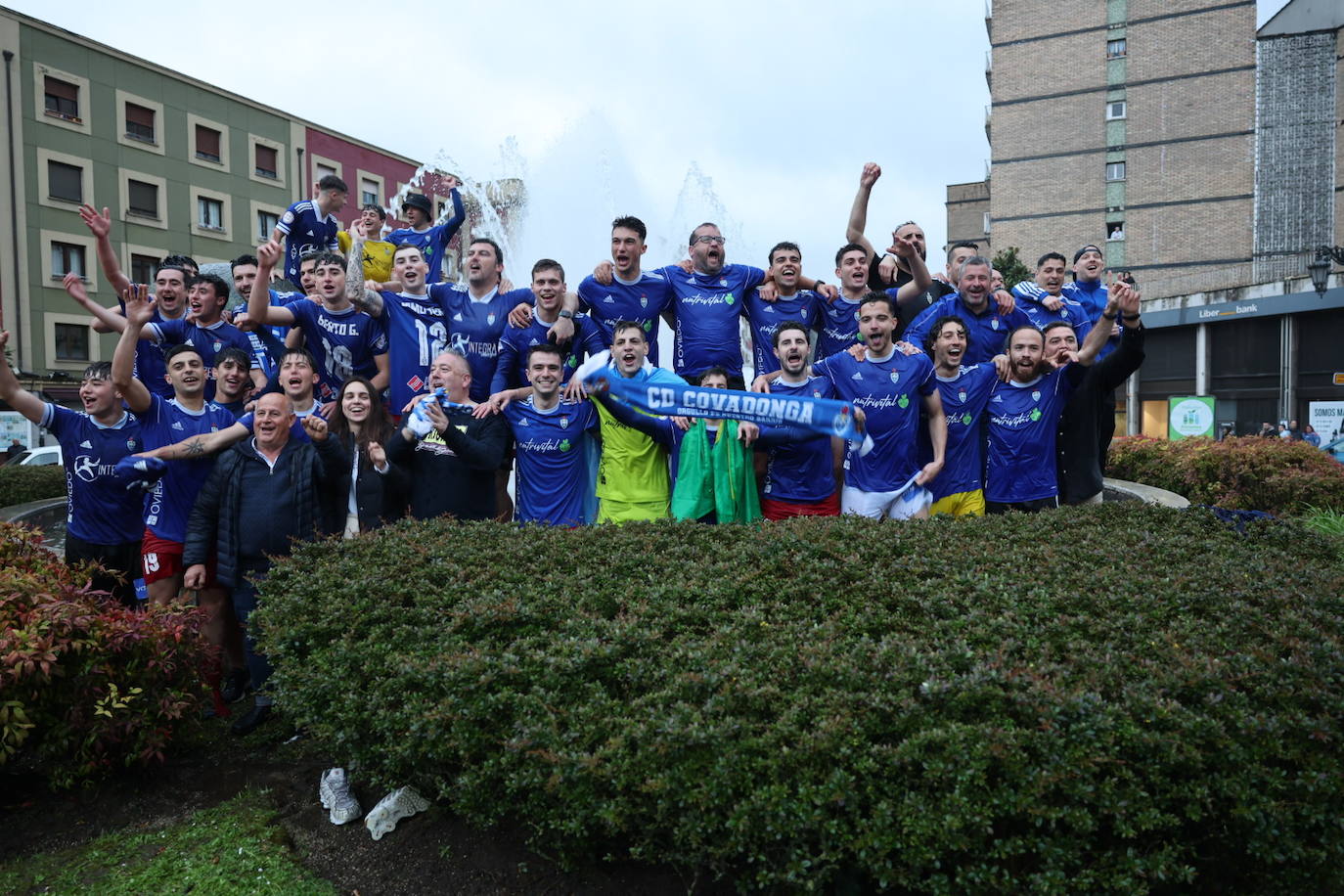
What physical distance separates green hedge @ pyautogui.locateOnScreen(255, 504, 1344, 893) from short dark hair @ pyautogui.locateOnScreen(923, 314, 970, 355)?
9.07 feet

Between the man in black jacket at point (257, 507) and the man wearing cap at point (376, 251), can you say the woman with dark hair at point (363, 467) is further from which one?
the man wearing cap at point (376, 251)

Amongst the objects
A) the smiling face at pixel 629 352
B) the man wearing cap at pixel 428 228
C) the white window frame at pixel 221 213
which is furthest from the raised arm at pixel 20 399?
the white window frame at pixel 221 213

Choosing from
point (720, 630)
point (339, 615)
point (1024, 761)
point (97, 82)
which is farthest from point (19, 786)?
point (97, 82)

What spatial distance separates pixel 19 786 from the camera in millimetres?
4535

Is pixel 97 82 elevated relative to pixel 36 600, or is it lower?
elevated

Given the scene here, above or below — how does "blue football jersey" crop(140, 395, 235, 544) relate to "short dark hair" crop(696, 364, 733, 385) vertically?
below

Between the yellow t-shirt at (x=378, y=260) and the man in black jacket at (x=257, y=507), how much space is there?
3.71m

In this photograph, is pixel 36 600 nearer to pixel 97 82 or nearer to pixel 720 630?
pixel 720 630

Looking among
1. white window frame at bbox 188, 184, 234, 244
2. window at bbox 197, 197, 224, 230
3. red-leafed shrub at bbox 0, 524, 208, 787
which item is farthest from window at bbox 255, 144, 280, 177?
red-leafed shrub at bbox 0, 524, 208, 787

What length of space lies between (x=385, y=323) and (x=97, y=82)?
3358cm

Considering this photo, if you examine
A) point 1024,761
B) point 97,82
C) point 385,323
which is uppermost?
point 97,82

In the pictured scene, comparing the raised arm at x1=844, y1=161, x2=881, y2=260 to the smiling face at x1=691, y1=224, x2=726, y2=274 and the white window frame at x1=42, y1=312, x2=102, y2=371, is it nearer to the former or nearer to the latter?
the smiling face at x1=691, y1=224, x2=726, y2=274

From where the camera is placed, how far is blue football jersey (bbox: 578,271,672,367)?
7.44m

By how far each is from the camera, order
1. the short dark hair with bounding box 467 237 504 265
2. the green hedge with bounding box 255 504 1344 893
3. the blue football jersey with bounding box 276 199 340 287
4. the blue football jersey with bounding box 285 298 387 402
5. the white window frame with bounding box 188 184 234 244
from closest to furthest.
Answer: the green hedge with bounding box 255 504 1344 893
the blue football jersey with bounding box 285 298 387 402
the short dark hair with bounding box 467 237 504 265
the blue football jersey with bounding box 276 199 340 287
the white window frame with bounding box 188 184 234 244
